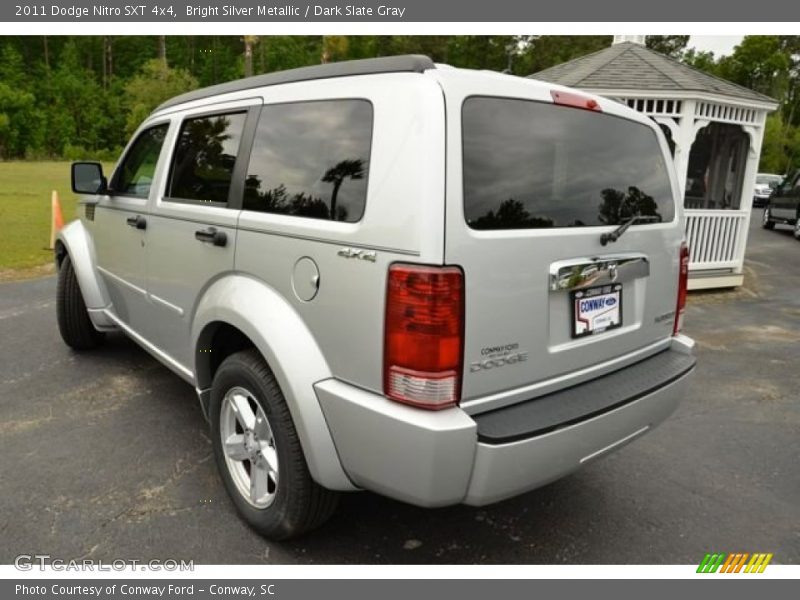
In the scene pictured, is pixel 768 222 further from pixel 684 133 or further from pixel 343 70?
pixel 343 70

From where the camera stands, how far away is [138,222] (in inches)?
142

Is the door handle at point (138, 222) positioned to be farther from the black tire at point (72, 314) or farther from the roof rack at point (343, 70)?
the black tire at point (72, 314)

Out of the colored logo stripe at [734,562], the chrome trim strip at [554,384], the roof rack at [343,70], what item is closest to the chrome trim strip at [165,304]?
the roof rack at [343,70]

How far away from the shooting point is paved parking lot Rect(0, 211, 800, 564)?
8.84 ft

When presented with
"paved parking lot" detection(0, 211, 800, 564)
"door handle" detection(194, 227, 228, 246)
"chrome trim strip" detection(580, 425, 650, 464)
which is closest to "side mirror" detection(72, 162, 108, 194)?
"paved parking lot" detection(0, 211, 800, 564)

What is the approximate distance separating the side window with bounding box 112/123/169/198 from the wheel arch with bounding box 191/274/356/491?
4.51 feet

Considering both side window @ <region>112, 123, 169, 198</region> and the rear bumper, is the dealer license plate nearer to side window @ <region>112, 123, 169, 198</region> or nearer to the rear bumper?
the rear bumper

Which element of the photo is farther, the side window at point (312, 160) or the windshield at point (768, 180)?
the windshield at point (768, 180)

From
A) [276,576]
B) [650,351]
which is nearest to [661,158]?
[650,351]

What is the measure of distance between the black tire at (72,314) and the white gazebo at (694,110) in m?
6.96

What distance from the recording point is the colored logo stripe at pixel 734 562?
8.75 feet

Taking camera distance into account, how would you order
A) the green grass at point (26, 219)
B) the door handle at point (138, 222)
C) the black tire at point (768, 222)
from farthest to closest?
the black tire at point (768, 222) → the green grass at point (26, 219) → the door handle at point (138, 222)

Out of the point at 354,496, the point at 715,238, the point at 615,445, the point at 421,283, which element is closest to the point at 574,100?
the point at 421,283

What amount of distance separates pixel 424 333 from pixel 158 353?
7.51ft
